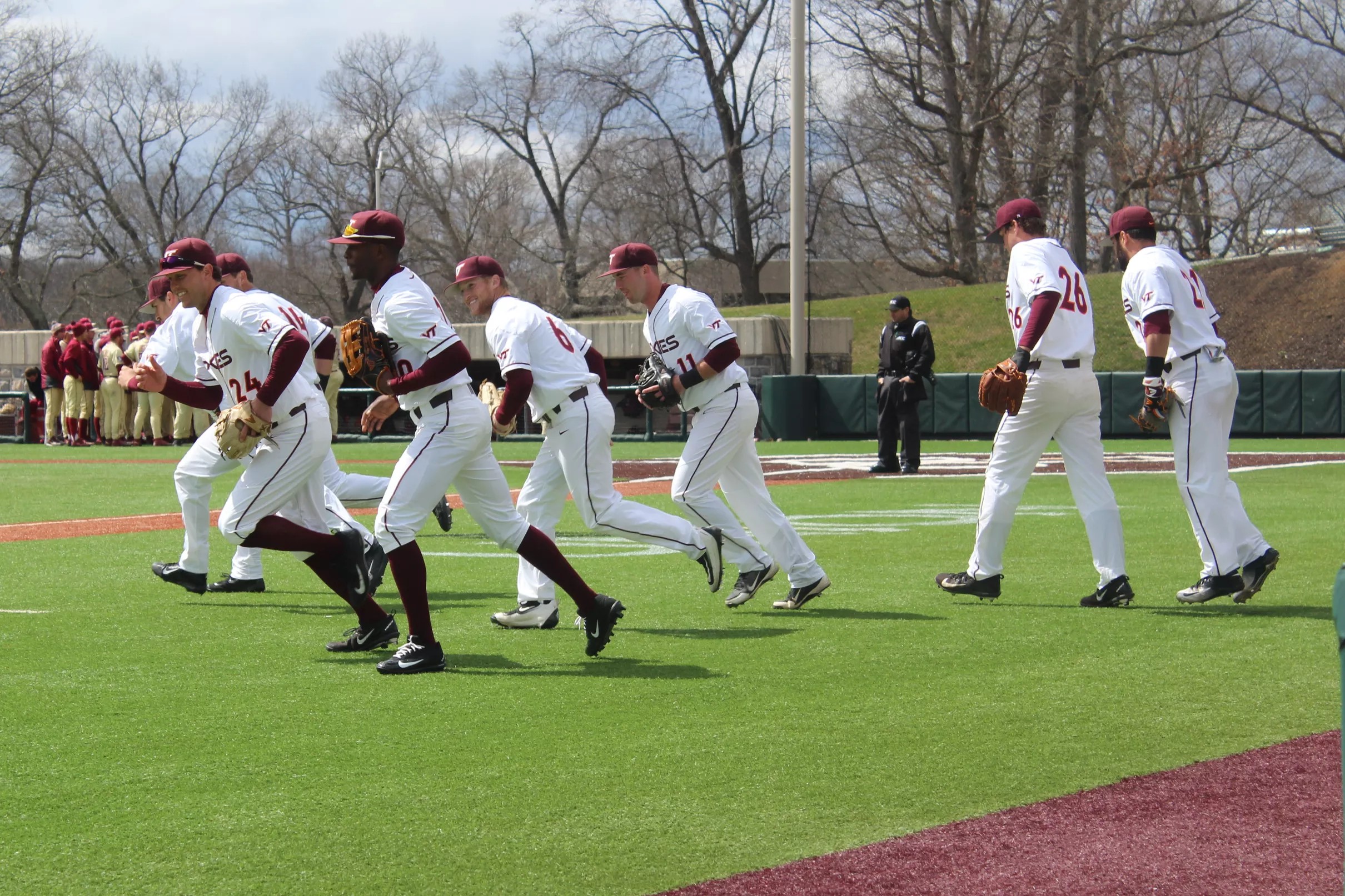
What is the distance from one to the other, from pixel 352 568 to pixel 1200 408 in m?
4.46

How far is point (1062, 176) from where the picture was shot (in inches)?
1710

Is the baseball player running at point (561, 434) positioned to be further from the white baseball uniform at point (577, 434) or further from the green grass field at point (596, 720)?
the green grass field at point (596, 720)

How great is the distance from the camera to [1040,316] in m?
7.48

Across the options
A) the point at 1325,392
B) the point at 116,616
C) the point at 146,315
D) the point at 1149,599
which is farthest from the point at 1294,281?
the point at 146,315

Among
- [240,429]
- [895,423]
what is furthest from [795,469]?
[240,429]

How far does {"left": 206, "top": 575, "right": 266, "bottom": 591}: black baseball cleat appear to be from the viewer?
885 cm

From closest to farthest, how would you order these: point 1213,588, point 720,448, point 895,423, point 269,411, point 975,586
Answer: point 269,411 → point 1213,588 → point 720,448 → point 975,586 → point 895,423

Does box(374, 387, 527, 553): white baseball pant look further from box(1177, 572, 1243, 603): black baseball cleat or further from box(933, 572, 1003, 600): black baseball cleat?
box(1177, 572, 1243, 603): black baseball cleat

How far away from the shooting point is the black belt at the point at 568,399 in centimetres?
729

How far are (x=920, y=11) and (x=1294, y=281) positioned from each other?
13.4 metres

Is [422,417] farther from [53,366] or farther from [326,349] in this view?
[53,366]

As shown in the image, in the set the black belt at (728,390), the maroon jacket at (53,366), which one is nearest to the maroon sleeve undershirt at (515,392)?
the black belt at (728,390)

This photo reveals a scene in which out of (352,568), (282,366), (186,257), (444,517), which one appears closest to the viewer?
(282,366)

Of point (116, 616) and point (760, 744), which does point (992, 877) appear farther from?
point (116, 616)
